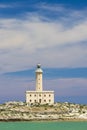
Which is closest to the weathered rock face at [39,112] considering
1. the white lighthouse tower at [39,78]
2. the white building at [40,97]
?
the white building at [40,97]

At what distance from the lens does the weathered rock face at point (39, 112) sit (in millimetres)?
106688

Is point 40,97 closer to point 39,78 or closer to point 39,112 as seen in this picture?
point 39,112

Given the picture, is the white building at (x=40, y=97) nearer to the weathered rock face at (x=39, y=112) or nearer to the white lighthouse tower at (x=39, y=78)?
the white lighthouse tower at (x=39, y=78)

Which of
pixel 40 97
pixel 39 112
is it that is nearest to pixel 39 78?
pixel 40 97

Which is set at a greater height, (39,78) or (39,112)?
(39,78)

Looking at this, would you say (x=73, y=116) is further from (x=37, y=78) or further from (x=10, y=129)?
(x=10, y=129)

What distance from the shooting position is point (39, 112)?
107 m

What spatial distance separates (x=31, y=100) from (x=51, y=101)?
14.0ft

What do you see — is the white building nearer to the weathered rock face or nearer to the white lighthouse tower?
the white lighthouse tower

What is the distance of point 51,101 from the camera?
111 m

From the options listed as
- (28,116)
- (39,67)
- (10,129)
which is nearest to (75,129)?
(10,129)

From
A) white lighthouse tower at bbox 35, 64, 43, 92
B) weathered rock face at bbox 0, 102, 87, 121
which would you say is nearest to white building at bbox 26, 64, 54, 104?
white lighthouse tower at bbox 35, 64, 43, 92

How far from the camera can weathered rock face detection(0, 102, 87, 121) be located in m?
107

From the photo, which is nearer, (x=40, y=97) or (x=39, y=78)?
(x=40, y=97)
